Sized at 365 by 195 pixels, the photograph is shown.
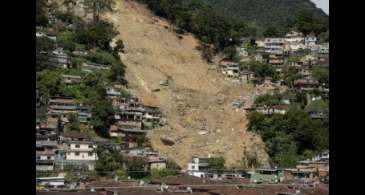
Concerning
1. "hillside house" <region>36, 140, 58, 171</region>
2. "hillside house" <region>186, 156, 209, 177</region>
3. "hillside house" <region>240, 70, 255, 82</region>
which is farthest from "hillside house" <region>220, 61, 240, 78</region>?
"hillside house" <region>36, 140, 58, 171</region>

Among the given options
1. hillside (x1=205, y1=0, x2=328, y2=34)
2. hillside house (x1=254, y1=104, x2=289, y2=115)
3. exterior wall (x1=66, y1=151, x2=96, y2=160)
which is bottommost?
exterior wall (x1=66, y1=151, x2=96, y2=160)

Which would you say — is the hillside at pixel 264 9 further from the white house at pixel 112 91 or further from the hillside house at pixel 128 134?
the hillside house at pixel 128 134

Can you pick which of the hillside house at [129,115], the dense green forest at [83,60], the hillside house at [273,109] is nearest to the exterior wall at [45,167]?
the dense green forest at [83,60]

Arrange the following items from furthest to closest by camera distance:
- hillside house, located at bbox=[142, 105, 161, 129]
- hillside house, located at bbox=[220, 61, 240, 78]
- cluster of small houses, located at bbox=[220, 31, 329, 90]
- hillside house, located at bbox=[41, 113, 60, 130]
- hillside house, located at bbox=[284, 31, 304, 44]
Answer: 1. hillside house, located at bbox=[284, 31, 304, 44]
2. hillside house, located at bbox=[220, 61, 240, 78]
3. cluster of small houses, located at bbox=[220, 31, 329, 90]
4. hillside house, located at bbox=[142, 105, 161, 129]
5. hillside house, located at bbox=[41, 113, 60, 130]

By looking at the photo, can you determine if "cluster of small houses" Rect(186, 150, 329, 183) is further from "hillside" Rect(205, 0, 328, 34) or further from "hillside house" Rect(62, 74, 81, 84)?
"hillside" Rect(205, 0, 328, 34)

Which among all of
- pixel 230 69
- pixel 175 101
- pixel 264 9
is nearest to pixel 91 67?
pixel 175 101

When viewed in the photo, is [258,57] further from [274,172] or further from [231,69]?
[274,172]
